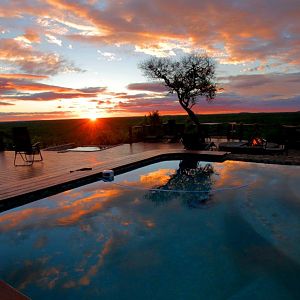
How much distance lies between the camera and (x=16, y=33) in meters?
9.12

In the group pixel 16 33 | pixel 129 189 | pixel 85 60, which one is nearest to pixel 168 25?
pixel 85 60

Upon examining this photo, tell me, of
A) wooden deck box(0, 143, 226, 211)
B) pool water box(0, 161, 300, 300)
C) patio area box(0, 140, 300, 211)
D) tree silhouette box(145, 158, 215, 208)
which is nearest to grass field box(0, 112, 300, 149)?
patio area box(0, 140, 300, 211)

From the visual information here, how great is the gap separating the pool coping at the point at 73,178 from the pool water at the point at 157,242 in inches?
6.4

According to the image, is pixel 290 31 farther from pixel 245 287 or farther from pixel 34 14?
pixel 245 287

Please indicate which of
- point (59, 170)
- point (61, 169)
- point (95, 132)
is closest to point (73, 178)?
point (59, 170)

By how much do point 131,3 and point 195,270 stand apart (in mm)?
7291

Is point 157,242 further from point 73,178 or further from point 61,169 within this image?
point 61,169

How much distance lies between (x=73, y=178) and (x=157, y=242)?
Answer: 112 inches

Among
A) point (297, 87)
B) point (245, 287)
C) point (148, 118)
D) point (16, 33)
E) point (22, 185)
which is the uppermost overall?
point (16, 33)

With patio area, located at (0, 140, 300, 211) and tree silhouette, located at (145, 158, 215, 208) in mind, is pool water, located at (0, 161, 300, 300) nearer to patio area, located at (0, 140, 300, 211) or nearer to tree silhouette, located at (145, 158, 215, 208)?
tree silhouette, located at (145, 158, 215, 208)

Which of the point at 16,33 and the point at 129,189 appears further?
the point at 16,33

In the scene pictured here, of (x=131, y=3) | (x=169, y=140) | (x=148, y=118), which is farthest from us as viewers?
(x=148, y=118)

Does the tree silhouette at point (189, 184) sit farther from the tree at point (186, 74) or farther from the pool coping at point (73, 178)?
the tree at point (186, 74)

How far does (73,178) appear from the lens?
21.2 feet
